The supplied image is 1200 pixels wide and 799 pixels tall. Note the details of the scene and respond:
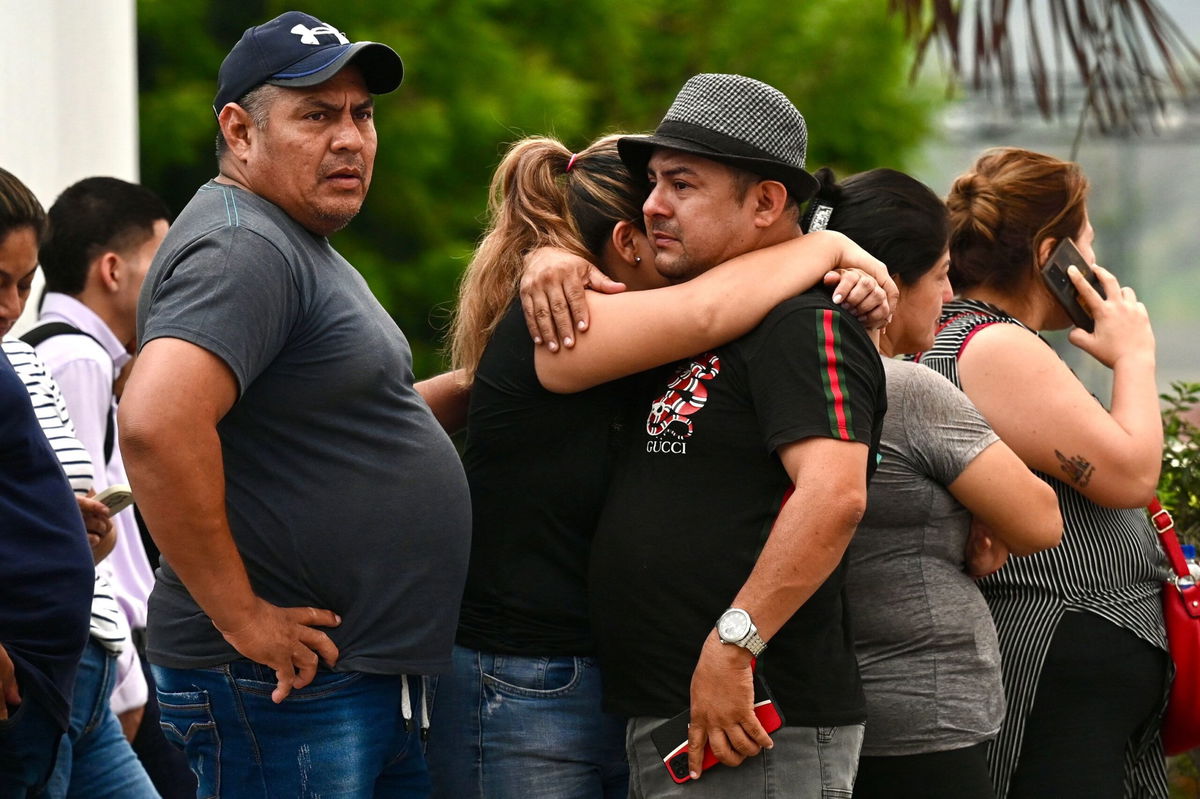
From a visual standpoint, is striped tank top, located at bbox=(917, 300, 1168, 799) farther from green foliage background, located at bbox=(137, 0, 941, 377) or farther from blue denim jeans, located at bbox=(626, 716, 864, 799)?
green foliage background, located at bbox=(137, 0, 941, 377)

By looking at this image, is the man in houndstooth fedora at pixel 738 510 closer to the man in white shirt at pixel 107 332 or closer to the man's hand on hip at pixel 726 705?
the man's hand on hip at pixel 726 705

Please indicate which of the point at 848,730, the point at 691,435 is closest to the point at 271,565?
the point at 691,435

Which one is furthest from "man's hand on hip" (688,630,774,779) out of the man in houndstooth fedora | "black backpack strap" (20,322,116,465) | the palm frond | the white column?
the white column

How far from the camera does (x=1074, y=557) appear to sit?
10.1 feet

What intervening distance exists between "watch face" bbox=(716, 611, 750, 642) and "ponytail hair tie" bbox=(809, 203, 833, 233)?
906 millimetres

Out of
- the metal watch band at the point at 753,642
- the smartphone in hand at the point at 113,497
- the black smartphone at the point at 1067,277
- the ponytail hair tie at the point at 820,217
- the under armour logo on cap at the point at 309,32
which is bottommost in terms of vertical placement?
the smartphone in hand at the point at 113,497

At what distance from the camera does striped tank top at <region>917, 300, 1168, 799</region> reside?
304 centimetres

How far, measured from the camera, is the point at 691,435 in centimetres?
237

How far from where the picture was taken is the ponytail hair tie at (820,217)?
2809 mm

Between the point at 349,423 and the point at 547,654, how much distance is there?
1.75 feet

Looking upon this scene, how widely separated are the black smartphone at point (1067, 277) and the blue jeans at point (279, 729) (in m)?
1.67

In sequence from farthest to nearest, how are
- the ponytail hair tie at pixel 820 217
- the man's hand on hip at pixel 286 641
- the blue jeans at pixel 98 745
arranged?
the blue jeans at pixel 98 745, the ponytail hair tie at pixel 820 217, the man's hand on hip at pixel 286 641

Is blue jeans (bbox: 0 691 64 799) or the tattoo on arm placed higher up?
the tattoo on arm

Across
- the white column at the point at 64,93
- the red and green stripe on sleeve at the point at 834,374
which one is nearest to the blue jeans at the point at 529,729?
the red and green stripe on sleeve at the point at 834,374
